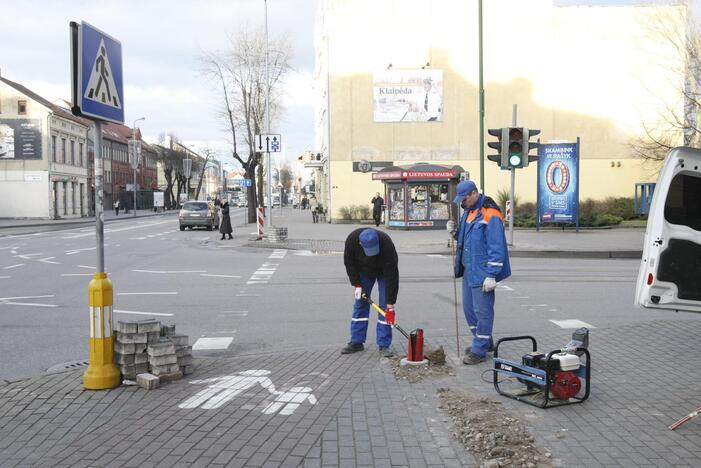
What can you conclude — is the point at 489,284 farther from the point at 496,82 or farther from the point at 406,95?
the point at 496,82

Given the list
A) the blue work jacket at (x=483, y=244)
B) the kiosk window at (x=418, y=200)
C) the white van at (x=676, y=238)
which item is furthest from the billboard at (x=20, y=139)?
the white van at (x=676, y=238)

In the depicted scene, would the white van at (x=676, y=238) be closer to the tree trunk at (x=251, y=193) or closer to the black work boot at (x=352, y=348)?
the black work boot at (x=352, y=348)

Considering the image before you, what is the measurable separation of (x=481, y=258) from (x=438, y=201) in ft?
86.5

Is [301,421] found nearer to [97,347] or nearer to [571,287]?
[97,347]

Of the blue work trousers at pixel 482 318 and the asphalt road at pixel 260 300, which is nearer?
the blue work trousers at pixel 482 318

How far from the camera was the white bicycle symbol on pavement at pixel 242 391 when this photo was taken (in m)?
5.16

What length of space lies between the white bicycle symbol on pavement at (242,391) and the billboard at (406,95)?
34030 mm

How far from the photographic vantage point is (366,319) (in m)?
6.98

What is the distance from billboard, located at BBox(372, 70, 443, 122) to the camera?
38.8m

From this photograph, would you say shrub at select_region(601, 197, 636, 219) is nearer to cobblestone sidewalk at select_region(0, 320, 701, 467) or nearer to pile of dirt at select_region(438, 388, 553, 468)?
cobblestone sidewalk at select_region(0, 320, 701, 467)

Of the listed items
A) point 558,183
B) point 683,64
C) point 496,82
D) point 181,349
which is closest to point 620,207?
point 496,82

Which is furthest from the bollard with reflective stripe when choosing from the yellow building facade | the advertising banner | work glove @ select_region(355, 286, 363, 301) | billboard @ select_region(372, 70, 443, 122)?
work glove @ select_region(355, 286, 363, 301)

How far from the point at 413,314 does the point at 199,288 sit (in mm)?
4709

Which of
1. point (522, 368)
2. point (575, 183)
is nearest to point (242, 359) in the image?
point (522, 368)
